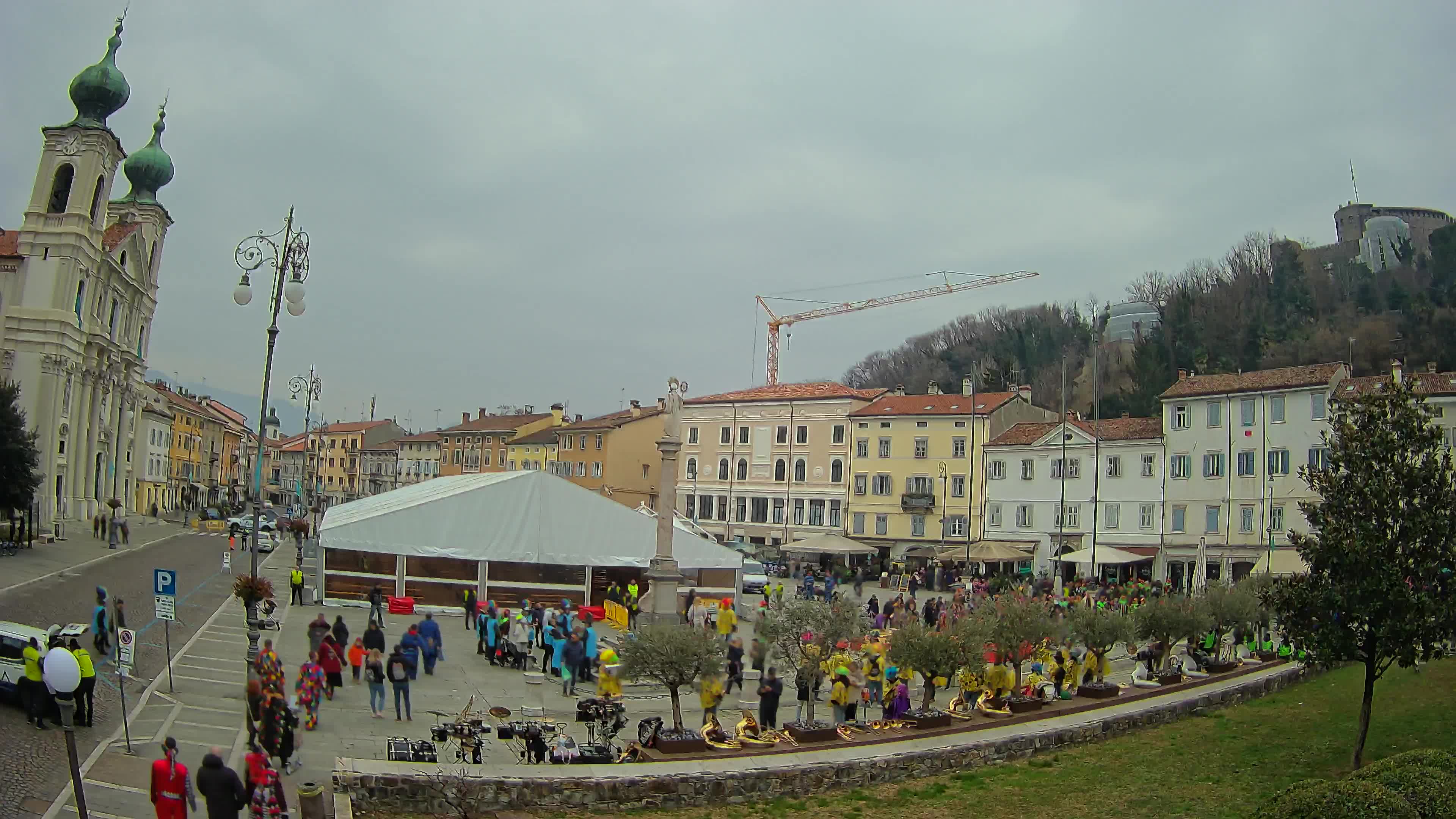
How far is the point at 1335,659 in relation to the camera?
1581 centimetres

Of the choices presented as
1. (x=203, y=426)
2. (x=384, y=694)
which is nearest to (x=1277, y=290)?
(x=384, y=694)

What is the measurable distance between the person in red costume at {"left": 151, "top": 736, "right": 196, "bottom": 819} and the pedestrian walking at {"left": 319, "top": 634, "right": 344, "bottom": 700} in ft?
23.7

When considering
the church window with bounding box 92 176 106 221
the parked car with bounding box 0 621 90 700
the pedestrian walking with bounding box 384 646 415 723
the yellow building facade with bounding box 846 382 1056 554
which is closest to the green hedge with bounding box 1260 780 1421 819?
the pedestrian walking with bounding box 384 646 415 723

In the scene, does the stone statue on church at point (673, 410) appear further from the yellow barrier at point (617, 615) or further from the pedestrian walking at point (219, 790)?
the pedestrian walking at point (219, 790)

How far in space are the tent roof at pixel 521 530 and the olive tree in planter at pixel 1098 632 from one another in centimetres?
1419

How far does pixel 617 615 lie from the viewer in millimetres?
30922

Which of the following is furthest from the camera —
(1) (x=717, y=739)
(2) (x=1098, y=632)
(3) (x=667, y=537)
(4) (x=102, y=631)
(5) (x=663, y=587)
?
(3) (x=667, y=537)

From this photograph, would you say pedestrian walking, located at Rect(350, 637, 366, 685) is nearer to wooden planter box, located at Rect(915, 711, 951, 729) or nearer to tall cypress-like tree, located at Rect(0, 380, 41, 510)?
wooden planter box, located at Rect(915, 711, 951, 729)

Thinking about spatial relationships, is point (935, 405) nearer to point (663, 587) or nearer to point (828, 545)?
point (828, 545)

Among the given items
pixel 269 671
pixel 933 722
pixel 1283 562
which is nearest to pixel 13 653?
pixel 269 671

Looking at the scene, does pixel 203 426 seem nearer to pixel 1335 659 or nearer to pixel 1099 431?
pixel 1099 431

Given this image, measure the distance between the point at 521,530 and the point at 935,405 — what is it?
3468 centimetres

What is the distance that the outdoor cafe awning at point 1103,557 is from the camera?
4359 cm

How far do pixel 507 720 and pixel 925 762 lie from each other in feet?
21.2
